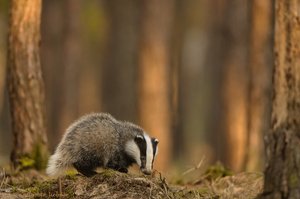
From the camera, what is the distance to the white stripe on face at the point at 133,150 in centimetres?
1077

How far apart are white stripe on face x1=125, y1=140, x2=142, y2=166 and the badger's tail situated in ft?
2.78

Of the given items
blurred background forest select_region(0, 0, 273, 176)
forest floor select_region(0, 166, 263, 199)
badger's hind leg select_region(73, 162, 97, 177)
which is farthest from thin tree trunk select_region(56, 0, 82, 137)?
forest floor select_region(0, 166, 263, 199)

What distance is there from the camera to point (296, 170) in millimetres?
7805

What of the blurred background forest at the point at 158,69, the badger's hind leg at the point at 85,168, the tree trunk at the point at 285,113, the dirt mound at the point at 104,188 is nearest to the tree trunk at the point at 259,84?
the blurred background forest at the point at 158,69

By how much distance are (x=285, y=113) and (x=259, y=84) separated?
11362mm

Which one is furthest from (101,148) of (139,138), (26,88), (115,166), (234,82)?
(234,82)

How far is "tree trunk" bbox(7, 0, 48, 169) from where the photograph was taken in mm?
13227

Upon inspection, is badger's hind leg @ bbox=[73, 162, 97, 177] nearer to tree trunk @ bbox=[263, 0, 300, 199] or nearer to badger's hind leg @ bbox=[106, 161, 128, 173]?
badger's hind leg @ bbox=[106, 161, 128, 173]

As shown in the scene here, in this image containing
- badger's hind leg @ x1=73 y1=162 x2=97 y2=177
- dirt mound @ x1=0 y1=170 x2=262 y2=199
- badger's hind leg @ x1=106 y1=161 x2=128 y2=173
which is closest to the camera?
dirt mound @ x1=0 y1=170 x2=262 y2=199

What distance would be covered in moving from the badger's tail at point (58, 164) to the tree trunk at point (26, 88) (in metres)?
2.54

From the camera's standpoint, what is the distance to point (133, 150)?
35.5 feet

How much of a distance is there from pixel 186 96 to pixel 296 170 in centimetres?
4152

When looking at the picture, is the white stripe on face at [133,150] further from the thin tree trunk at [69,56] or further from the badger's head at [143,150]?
the thin tree trunk at [69,56]

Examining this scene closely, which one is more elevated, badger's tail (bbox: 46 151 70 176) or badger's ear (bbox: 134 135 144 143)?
badger's ear (bbox: 134 135 144 143)
